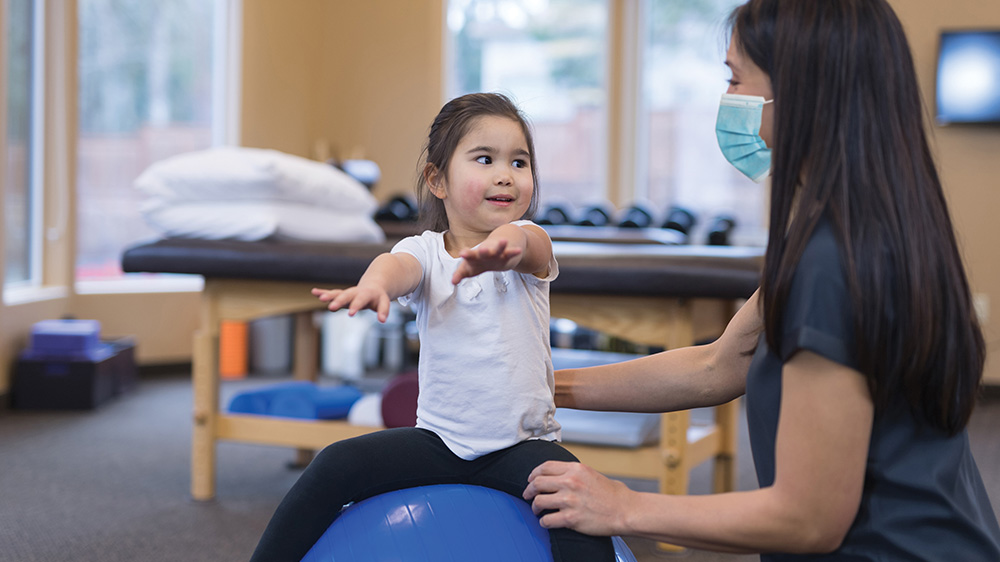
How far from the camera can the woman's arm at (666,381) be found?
112 cm

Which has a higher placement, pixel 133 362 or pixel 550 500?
pixel 550 500

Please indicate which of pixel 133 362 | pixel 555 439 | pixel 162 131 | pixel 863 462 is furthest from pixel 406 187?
pixel 863 462

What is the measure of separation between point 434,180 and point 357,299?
38cm

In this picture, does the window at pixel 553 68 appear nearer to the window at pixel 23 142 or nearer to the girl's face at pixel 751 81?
the window at pixel 23 142

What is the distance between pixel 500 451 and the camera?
1.05 meters

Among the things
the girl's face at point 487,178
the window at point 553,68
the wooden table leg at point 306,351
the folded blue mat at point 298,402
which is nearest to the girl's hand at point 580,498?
the girl's face at point 487,178

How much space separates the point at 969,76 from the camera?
4043mm

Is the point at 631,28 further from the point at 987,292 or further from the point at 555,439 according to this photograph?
the point at 555,439

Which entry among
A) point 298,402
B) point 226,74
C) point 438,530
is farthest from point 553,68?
point 438,530

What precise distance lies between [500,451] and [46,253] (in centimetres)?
345

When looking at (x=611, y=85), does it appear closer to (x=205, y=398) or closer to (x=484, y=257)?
(x=205, y=398)

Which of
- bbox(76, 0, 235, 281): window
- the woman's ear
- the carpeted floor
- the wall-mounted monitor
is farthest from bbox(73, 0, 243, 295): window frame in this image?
A: the woman's ear

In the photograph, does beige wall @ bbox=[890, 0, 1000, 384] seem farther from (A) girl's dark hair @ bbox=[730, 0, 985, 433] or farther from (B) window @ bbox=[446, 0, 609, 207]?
(A) girl's dark hair @ bbox=[730, 0, 985, 433]

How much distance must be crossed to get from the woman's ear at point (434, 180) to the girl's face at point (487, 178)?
0.6 inches
